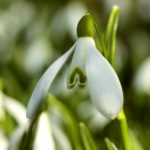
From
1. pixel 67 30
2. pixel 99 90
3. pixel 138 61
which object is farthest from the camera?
pixel 67 30

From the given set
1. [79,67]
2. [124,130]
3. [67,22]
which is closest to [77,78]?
[79,67]

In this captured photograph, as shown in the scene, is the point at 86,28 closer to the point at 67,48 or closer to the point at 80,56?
the point at 80,56

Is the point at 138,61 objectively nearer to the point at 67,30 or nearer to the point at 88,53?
the point at 67,30

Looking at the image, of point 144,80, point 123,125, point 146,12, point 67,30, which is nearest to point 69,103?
point 144,80

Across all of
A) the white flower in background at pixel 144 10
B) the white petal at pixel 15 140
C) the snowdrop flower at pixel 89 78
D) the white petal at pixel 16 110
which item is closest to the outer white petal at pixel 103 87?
the snowdrop flower at pixel 89 78

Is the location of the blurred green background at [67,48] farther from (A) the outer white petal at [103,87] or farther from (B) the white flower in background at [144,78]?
(A) the outer white petal at [103,87]

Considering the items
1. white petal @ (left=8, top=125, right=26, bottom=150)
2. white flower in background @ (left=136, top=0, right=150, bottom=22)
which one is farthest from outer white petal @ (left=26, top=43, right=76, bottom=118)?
white flower in background @ (left=136, top=0, right=150, bottom=22)

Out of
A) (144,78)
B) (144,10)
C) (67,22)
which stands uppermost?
(67,22)
